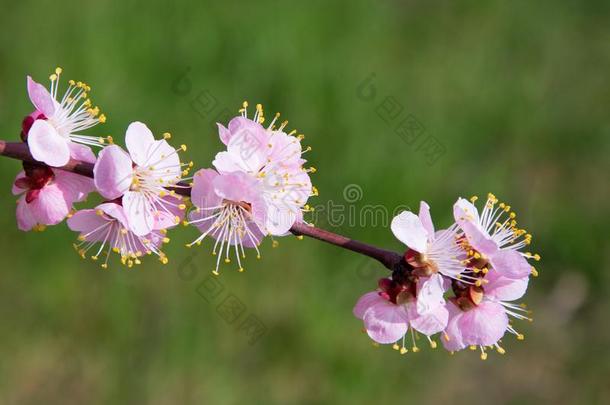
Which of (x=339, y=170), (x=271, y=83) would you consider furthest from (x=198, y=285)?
(x=271, y=83)

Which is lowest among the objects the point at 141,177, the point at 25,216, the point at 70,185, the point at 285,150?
the point at 25,216

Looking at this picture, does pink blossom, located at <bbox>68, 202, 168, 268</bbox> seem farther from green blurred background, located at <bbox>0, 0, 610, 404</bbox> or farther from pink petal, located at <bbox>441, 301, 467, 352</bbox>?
green blurred background, located at <bbox>0, 0, 610, 404</bbox>

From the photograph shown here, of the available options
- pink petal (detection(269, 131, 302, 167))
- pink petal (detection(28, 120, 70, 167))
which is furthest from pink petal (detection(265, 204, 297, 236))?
pink petal (detection(28, 120, 70, 167))

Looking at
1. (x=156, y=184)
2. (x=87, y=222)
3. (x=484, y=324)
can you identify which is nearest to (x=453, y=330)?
(x=484, y=324)

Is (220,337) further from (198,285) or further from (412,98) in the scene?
(412,98)

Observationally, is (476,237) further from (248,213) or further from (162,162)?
(162,162)

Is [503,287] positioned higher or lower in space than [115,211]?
higher

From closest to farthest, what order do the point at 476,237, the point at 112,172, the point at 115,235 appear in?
the point at 112,172, the point at 476,237, the point at 115,235
